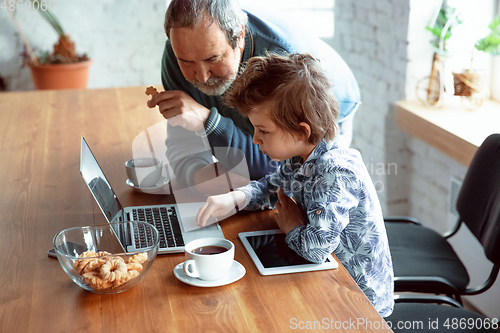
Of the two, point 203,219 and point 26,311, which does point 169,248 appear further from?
point 26,311

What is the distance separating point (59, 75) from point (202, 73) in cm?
285

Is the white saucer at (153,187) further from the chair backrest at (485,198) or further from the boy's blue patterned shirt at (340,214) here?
the chair backrest at (485,198)

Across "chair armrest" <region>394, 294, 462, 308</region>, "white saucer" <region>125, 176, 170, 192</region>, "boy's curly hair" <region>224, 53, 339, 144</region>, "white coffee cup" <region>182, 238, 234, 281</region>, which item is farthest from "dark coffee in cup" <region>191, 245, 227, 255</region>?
"chair armrest" <region>394, 294, 462, 308</region>

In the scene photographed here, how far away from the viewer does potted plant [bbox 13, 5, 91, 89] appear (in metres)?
3.82

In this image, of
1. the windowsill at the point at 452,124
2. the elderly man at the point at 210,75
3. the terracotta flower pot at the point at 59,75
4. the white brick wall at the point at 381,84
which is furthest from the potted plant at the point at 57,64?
the windowsill at the point at 452,124

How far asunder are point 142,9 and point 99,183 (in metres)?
3.22

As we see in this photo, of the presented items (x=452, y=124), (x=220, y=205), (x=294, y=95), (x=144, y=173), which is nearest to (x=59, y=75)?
(x=144, y=173)

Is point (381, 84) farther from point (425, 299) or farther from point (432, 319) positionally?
point (432, 319)

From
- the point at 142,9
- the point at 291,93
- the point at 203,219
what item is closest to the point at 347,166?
the point at 291,93

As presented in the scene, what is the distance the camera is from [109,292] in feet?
2.94

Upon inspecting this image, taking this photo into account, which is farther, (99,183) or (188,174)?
(188,174)

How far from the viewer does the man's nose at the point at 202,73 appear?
137 cm

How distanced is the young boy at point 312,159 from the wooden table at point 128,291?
0.14 metres

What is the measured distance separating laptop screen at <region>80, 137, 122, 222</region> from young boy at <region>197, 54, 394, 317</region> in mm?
211
